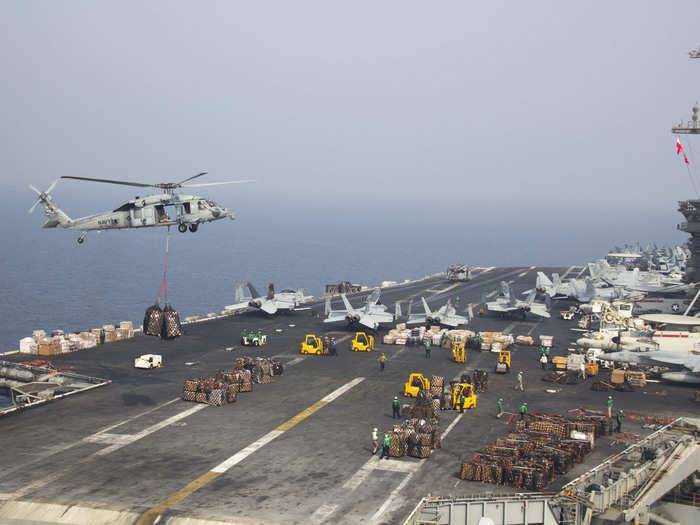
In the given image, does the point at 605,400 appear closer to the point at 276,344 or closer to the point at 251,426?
the point at 251,426

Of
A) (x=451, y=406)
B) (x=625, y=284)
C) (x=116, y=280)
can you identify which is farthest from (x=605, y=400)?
(x=116, y=280)

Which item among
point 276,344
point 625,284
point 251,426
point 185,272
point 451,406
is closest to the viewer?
point 251,426

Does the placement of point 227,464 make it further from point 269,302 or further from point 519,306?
point 519,306

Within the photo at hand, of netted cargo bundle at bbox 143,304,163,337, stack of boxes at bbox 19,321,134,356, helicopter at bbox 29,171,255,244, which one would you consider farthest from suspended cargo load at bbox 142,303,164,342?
stack of boxes at bbox 19,321,134,356

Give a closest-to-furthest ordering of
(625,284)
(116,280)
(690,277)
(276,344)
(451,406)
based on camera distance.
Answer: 1. (451,406)
2. (276,344)
3. (690,277)
4. (625,284)
5. (116,280)

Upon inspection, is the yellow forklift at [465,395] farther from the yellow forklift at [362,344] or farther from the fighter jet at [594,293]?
the fighter jet at [594,293]

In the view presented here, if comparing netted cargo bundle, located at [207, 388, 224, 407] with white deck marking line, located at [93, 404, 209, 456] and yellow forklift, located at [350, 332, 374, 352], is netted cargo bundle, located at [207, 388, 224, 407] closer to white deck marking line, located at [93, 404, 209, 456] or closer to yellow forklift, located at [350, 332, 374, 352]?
white deck marking line, located at [93, 404, 209, 456]

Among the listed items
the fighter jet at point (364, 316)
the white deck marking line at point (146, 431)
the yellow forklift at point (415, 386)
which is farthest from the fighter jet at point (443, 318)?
the white deck marking line at point (146, 431)
